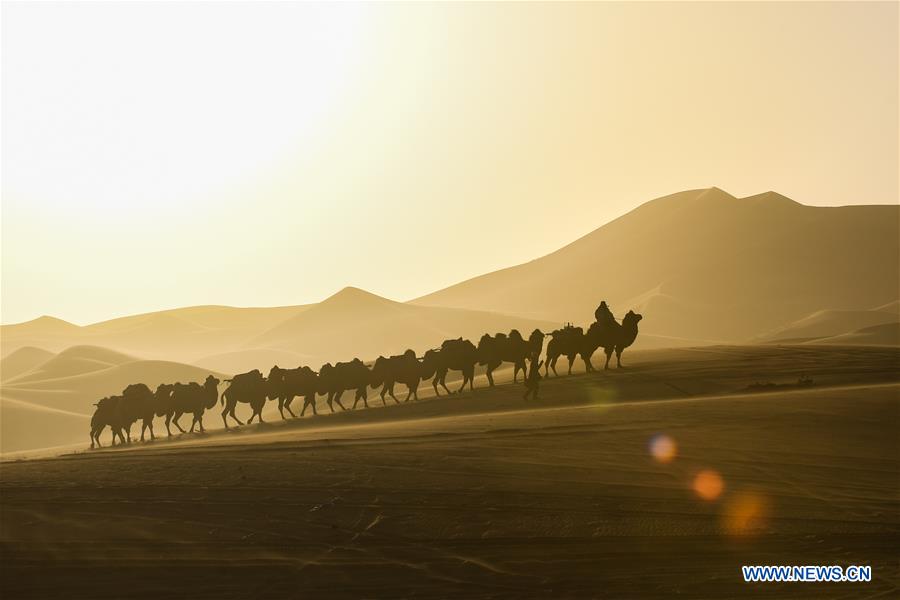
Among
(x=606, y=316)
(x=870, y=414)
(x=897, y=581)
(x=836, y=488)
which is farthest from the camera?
(x=606, y=316)

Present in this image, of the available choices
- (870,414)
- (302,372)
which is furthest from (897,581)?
(302,372)

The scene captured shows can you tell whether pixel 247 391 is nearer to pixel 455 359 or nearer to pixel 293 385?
pixel 293 385

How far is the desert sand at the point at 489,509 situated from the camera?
11898 millimetres

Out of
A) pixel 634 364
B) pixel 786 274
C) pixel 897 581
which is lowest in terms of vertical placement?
pixel 897 581

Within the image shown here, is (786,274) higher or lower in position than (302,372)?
higher

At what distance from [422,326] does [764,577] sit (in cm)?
18114

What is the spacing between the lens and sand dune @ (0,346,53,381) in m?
155

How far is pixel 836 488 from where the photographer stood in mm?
15711

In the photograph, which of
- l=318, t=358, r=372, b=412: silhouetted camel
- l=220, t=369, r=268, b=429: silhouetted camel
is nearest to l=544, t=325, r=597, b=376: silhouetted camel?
l=318, t=358, r=372, b=412: silhouetted camel

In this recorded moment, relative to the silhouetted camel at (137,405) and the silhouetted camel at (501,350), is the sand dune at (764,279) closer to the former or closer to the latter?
the silhouetted camel at (501,350)

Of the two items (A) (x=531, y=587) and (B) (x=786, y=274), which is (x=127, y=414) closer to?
(A) (x=531, y=587)

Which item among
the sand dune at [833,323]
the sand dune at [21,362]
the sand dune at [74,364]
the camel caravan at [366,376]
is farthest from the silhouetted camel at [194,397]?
the sand dune at [21,362]

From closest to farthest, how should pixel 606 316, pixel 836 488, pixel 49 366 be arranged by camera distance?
pixel 836 488 < pixel 606 316 < pixel 49 366

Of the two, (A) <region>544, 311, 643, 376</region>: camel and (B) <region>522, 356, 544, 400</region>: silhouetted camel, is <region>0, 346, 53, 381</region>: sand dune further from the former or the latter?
(B) <region>522, 356, 544, 400</region>: silhouetted camel
